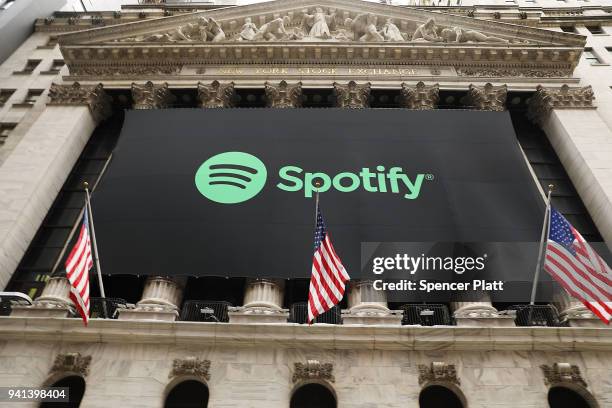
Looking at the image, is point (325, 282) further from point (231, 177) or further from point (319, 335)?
→ point (231, 177)

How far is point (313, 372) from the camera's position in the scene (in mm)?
14539

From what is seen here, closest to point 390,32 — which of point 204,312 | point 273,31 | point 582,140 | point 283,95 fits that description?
point 273,31

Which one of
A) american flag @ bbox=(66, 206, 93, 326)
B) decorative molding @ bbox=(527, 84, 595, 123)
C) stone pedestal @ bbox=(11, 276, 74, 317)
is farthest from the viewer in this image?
decorative molding @ bbox=(527, 84, 595, 123)

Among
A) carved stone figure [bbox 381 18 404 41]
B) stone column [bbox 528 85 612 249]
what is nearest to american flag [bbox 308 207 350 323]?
stone column [bbox 528 85 612 249]

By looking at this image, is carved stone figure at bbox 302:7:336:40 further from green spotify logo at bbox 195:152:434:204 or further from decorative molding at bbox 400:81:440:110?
green spotify logo at bbox 195:152:434:204

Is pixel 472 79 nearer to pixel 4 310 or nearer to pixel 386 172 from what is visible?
pixel 386 172

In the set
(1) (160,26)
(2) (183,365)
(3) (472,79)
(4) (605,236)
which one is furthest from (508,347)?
(1) (160,26)

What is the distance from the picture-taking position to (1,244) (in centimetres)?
1814

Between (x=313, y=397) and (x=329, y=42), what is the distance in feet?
61.4

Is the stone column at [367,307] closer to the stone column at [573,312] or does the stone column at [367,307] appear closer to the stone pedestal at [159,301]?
the stone column at [573,312]

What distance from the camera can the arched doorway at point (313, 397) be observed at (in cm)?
1461

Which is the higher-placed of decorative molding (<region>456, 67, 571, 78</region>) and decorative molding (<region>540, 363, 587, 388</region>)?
decorative molding (<region>456, 67, 571, 78</region>)

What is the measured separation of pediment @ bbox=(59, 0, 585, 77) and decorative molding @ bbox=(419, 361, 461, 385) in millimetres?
17416

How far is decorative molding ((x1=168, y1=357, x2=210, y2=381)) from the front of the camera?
14.6 metres
